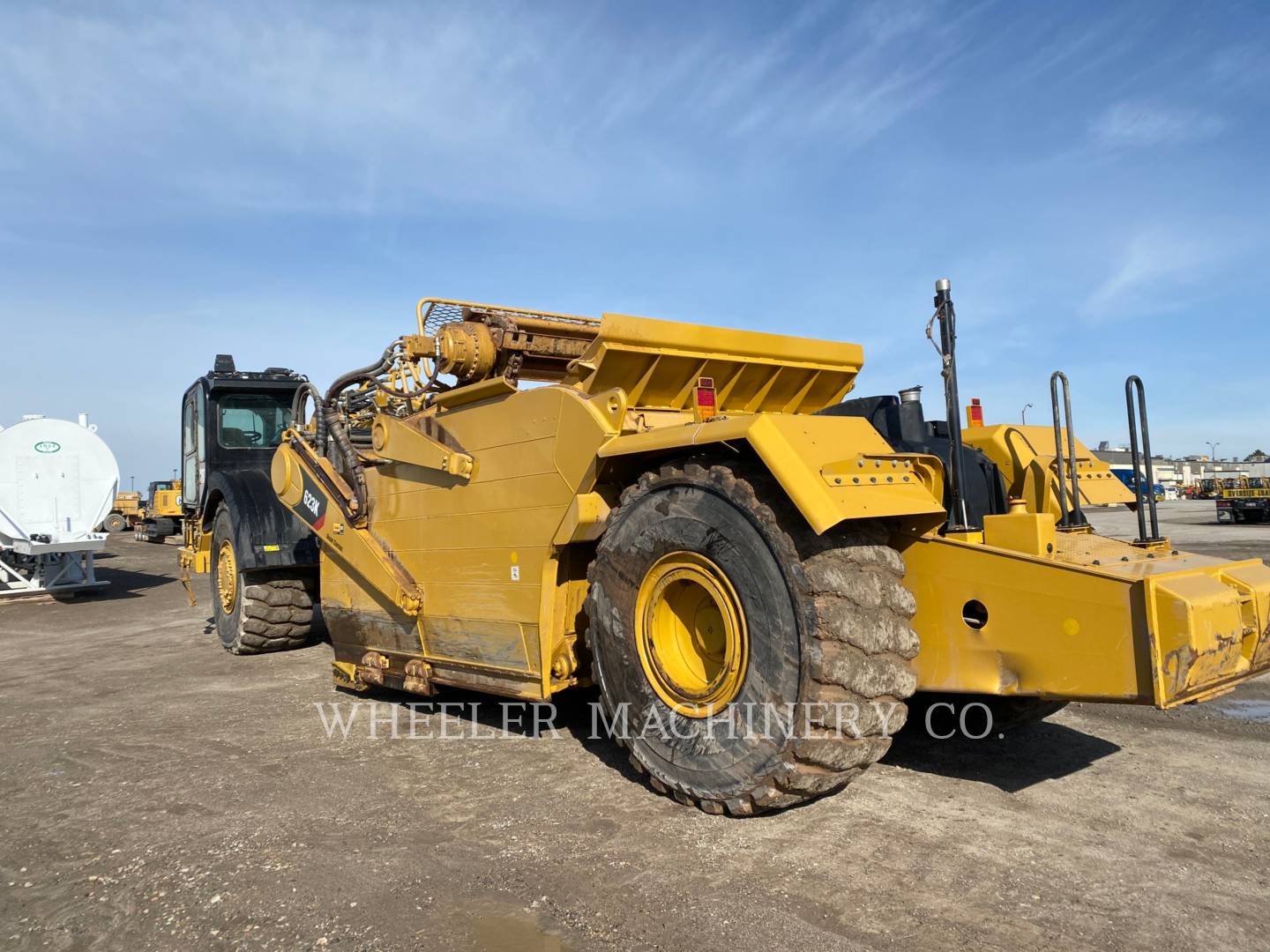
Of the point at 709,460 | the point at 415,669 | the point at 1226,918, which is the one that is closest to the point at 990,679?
the point at 1226,918

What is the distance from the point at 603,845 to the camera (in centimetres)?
352

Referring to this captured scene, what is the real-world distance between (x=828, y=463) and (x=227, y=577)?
7581mm

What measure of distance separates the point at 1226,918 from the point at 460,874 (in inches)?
101

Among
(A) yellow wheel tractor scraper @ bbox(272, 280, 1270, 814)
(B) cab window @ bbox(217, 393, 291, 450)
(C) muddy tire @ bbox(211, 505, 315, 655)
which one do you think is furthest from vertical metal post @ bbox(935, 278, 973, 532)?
(B) cab window @ bbox(217, 393, 291, 450)

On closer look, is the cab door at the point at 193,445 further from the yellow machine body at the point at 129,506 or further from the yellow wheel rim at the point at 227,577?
the yellow machine body at the point at 129,506

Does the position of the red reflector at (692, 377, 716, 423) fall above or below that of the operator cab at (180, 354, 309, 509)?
below

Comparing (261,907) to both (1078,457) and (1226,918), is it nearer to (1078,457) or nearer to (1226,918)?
(1226,918)

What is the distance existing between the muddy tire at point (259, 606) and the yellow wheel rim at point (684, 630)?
576 cm

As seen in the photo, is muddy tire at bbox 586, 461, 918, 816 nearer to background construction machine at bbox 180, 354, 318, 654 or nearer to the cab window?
background construction machine at bbox 180, 354, 318, 654

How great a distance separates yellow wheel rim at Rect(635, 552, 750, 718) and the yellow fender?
0.55 m

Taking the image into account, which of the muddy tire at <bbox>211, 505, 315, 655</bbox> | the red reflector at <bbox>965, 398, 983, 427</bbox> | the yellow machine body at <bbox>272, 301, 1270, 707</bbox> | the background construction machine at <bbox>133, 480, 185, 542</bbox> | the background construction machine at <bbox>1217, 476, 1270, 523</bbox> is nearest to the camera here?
the yellow machine body at <bbox>272, 301, 1270, 707</bbox>

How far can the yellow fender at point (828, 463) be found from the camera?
3.32 m

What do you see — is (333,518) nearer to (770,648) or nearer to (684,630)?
(684,630)

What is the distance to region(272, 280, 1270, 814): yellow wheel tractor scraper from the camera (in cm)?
332
